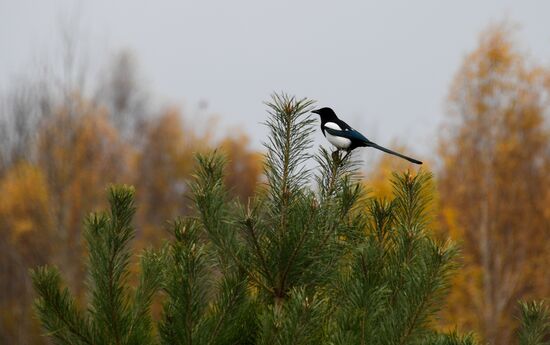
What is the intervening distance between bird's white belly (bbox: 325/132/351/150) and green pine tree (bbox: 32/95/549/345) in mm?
422

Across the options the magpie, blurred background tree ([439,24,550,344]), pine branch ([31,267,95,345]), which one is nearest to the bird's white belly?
the magpie

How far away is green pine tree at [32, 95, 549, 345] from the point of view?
3.04m

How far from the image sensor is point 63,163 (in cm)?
1883

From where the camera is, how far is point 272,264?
323 cm

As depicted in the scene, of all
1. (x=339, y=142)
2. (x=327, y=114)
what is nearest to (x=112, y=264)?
(x=339, y=142)

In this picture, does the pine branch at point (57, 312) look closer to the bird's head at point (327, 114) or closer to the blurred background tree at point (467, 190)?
the bird's head at point (327, 114)

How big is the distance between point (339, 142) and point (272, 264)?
96cm

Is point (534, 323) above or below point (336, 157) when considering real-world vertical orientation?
below

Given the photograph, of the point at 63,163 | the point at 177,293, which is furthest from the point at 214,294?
the point at 63,163

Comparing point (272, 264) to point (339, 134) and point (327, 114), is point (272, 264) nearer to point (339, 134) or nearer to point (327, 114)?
point (339, 134)

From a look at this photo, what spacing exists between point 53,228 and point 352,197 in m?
17.2

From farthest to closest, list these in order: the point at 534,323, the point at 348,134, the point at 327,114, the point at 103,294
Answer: the point at 327,114, the point at 348,134, the point at 103,294, the point at 534,323

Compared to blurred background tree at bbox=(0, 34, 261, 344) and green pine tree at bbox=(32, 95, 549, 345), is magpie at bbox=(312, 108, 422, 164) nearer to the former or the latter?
green pine tree at bbox=(32, 95, 549, 345)

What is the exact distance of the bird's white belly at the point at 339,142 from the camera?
12.6ft
